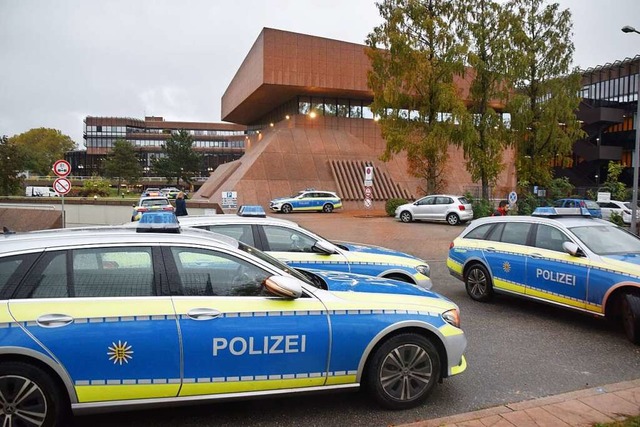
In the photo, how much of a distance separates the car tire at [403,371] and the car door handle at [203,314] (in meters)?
1.35

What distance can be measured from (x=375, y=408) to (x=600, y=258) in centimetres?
398

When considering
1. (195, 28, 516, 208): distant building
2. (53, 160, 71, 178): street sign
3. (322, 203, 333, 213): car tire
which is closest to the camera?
(53, 160, 71, 178): street sign

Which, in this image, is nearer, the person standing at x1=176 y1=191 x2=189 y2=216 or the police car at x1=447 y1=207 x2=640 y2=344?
the police car at x1=447 y1=207 x2=640 y2=344

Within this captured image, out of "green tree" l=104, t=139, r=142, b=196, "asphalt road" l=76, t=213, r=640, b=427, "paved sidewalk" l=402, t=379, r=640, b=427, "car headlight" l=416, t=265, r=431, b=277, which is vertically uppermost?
"green tree" l=104, t=139, r=142, b=196

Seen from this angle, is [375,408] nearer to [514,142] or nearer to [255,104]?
[514,142]

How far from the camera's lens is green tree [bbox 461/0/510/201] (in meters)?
24.3

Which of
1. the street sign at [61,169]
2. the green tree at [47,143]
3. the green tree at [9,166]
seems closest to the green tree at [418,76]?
the street sign at [61,169]

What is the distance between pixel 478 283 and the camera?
25.5 ft

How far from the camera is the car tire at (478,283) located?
7582 millimetres

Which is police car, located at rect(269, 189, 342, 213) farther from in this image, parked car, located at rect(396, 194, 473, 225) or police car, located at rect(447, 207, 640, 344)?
police car, located at rect(447, 207, 640, 344)

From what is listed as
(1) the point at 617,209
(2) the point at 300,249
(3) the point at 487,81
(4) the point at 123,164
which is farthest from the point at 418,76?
(4) the point at 123,164

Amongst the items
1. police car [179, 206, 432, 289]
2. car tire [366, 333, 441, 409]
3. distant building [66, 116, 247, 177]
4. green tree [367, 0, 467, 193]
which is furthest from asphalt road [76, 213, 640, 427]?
distant building [66, 116, 247, 177]

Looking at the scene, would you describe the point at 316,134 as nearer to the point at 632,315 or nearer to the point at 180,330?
the point at 632,315

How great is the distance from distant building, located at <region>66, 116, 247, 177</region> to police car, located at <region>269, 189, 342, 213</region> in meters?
74.6
